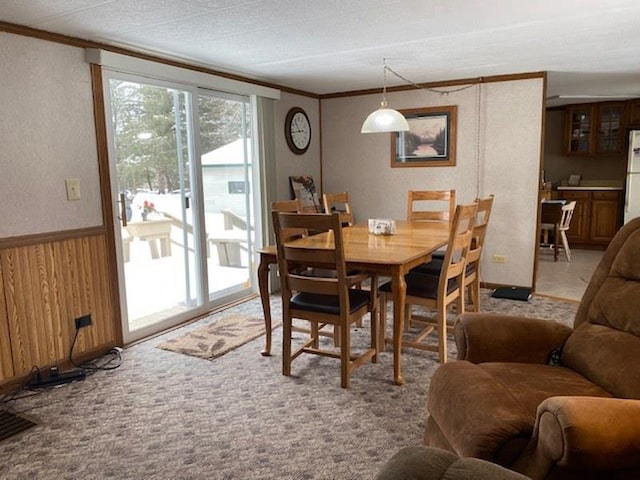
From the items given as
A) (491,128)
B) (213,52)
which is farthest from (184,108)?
(491,128)

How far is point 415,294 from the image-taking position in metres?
2.98

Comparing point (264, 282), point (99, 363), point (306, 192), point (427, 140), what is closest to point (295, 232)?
point (264, 282)

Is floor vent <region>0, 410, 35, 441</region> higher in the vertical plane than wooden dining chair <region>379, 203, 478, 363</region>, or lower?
lower

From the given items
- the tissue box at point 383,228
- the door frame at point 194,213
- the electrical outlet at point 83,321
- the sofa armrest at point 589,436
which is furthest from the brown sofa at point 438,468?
the door frame at point 194,213

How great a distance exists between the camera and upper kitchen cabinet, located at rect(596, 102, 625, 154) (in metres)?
6.59

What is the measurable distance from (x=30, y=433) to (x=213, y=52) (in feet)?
8.73

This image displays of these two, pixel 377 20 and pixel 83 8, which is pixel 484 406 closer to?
pixel 377 20

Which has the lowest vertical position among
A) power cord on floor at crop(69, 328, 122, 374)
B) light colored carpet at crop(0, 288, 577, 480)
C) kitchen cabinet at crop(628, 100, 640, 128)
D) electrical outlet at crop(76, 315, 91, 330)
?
light colored carpet at crop(0, 288, 577, 480)

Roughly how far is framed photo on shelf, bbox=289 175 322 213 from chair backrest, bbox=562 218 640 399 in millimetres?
3203

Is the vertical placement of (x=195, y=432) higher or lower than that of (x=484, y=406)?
lower

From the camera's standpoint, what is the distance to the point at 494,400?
1498mm

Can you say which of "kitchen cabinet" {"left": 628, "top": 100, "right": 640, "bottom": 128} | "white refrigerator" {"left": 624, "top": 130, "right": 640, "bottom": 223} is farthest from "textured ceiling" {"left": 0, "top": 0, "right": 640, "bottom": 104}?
"kitchen cabinet" {"left": 628, "top": 100, "right": 640, "bottom": 128}

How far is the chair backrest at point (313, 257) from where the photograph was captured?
2.48 meters

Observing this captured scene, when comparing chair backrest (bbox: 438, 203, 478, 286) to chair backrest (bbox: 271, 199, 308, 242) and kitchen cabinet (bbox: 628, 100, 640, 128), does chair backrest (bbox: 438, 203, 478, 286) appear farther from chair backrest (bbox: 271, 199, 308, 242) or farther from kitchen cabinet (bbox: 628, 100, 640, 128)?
kitchen cabinet (bbox: 628, 100, 640, 128)
